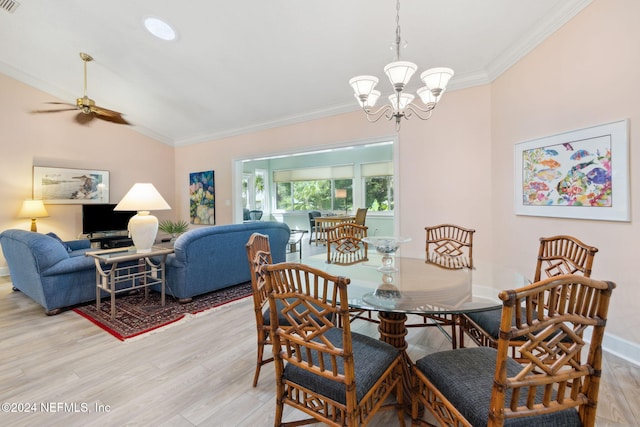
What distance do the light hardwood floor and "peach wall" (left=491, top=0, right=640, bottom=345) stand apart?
0.72 m

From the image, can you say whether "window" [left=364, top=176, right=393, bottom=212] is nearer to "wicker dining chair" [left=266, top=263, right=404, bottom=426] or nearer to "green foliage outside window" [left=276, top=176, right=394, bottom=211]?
"green foliage outside window" [left=276, top=176, right=394, bottom=211]

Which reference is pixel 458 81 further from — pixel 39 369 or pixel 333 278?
pixel 39 369

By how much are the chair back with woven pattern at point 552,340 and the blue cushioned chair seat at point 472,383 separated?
74 millimetres

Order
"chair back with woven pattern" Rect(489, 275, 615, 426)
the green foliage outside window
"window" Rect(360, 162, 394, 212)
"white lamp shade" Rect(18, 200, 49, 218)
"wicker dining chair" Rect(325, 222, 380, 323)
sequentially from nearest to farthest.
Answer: "chair back with woven pattern" Rect(489, 275, 615, 426)
"wicker dining chair" Rect(325, 222, 380, 323)
"white lamp shade" Rect(18, 200, 49, 218)
"window" Rect(360, 162, 394, 212)
the green foliage outside window

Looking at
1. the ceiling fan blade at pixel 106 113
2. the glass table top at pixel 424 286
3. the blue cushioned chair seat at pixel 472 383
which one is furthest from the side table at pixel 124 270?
the blue cushioned chair seat at pixel 472 383

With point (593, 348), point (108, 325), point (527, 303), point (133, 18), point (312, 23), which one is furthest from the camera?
point (133, 18)

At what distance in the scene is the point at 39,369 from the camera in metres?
2.08

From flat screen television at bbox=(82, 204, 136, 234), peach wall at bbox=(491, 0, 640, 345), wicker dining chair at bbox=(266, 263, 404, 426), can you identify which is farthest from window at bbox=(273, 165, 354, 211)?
wicker dining chair at bbox=(266, 263, 404, 426)

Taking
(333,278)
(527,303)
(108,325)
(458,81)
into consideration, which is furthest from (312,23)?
(108,325)

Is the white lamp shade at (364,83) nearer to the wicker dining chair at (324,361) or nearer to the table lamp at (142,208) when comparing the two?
the wicker dining chair at (324,361)

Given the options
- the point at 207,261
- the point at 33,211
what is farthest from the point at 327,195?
the point at 33,211

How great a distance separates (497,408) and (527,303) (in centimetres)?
36

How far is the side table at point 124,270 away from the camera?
2.89m

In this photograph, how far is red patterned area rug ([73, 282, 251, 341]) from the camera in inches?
107
